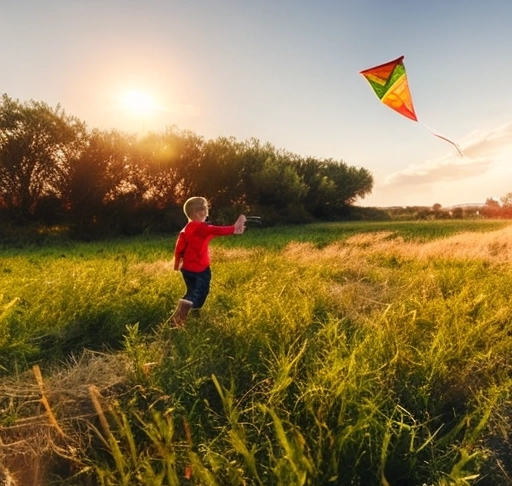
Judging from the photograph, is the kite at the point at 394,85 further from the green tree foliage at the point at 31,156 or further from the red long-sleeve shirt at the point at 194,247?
the green tree foliage at the point at 31,156

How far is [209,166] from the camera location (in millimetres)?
32344

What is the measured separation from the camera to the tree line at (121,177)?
2466cm

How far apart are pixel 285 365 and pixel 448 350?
4.99ft

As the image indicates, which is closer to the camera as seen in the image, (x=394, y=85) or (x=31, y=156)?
(x=394, y=85)

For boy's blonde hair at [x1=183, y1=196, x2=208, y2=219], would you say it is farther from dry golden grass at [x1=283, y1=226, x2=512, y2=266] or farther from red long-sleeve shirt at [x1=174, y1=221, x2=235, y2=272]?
dry golden grass at [x1=283, y1=226, x2=512, y2=266]

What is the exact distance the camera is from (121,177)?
91.2 feet

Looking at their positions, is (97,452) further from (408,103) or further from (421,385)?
(408,103)

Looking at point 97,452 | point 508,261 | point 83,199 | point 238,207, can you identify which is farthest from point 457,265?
point 238,207

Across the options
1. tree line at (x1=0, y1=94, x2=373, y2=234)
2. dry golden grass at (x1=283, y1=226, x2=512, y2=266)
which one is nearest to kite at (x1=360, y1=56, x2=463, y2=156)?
dry golden grass at (x1=283, y1=226, x2=512, y2=266)

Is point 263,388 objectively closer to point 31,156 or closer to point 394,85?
point 394,85

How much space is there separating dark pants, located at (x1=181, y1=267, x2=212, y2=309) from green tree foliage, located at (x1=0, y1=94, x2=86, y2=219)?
22.0 metres

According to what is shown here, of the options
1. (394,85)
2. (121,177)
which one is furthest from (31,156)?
(394,85)

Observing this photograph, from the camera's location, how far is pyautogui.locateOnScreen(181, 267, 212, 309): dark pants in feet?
18.4

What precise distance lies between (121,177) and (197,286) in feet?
78.0
